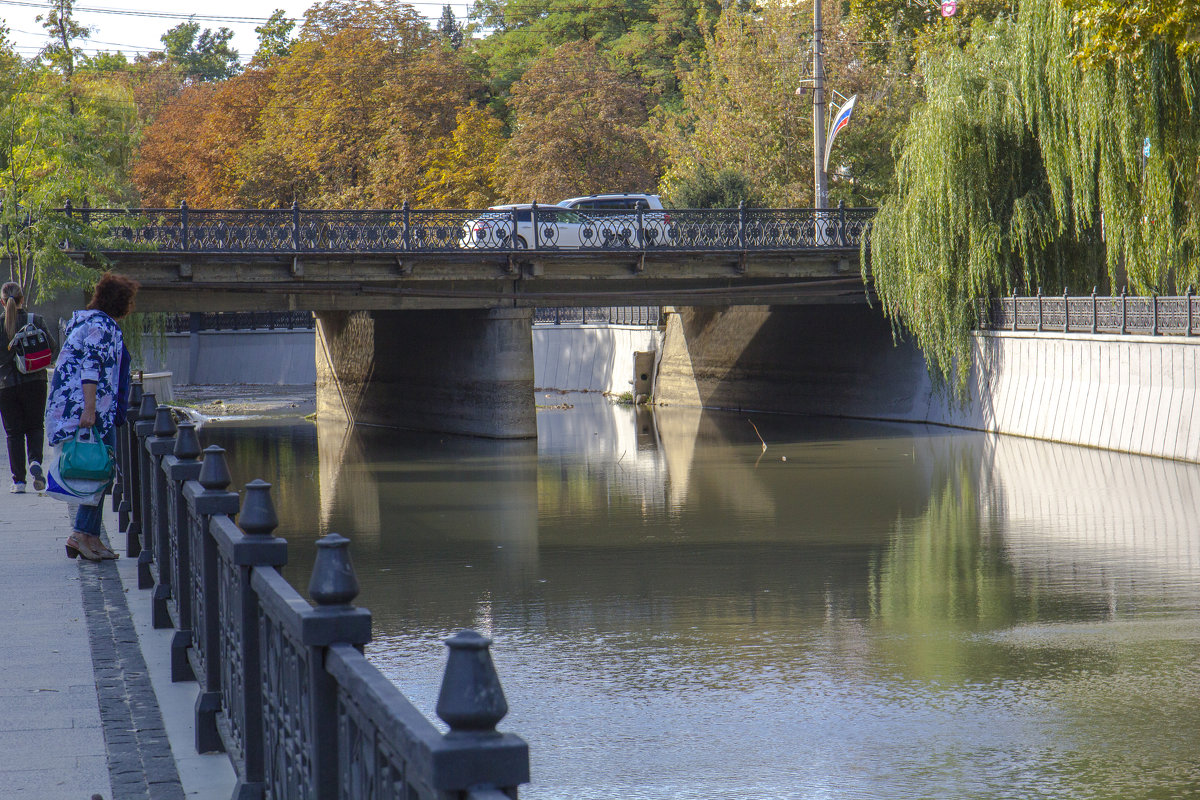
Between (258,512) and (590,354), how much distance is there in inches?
1713

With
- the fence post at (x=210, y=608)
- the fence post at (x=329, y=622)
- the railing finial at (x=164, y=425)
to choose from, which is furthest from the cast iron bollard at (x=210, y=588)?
the fence post at (x=329, y=622)

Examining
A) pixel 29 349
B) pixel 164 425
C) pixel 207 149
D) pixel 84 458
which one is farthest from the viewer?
pixel 207 149

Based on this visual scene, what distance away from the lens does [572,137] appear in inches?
1965

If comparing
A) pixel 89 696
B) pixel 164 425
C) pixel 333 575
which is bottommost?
pixel 89 696

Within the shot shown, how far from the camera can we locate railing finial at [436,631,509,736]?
7.28 feet

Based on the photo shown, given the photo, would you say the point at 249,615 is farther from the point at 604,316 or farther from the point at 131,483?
the point at 604,316

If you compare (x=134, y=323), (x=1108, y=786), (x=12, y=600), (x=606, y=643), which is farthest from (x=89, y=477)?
(x=134, y=323)

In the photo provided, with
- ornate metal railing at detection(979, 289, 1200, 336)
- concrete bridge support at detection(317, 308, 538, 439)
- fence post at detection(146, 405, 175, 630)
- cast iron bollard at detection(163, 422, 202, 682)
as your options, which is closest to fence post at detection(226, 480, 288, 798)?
cast iron bollard at detection(163, 422, 202, 682)

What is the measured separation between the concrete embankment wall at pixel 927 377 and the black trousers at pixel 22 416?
→ 17234 millimetres

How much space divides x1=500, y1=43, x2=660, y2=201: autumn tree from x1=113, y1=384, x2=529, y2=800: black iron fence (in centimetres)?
4265

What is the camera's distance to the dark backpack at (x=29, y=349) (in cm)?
1177

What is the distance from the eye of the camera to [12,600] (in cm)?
788

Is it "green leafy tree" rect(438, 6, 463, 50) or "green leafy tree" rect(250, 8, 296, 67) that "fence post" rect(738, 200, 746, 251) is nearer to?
"green leafy tree" rect(250, 8, 296, 67)

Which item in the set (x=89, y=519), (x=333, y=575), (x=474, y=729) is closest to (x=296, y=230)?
(x=89, y=519)
